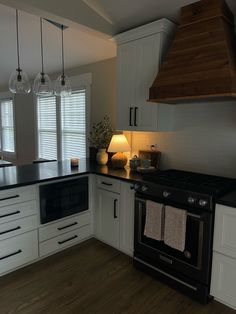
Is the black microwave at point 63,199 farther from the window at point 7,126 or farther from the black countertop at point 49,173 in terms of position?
the window at point 7,126

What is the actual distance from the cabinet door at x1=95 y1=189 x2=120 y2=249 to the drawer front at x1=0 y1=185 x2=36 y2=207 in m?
0.81

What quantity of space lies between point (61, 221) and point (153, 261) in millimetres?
1070

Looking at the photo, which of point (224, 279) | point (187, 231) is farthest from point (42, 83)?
point (224, 279)

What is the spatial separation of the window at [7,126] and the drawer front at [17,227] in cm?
400

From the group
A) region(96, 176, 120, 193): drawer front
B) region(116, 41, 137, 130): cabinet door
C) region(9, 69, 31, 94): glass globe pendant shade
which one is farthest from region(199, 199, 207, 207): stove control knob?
region(9, 69, 31, 94): glass globe pendant shade

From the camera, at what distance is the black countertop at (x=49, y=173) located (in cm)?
229

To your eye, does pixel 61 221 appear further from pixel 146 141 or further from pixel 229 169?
pixel 229 169

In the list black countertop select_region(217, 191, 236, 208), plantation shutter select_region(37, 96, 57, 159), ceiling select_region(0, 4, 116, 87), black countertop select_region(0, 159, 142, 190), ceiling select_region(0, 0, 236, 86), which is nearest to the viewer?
black countertop select_region(217, 191, 236, 208)

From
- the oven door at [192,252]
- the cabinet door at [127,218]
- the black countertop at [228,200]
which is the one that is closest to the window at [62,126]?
the cabinet door at [127,218]

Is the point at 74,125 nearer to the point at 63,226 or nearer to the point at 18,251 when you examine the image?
the point at 63,226

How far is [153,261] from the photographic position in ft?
7.47

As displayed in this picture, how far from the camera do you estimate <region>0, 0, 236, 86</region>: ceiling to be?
242 centimetres

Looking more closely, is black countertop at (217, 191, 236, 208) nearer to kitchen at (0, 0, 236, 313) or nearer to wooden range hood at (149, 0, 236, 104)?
kitchen at (0, 0, 236, 313)

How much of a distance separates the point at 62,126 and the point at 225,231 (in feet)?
11.5
